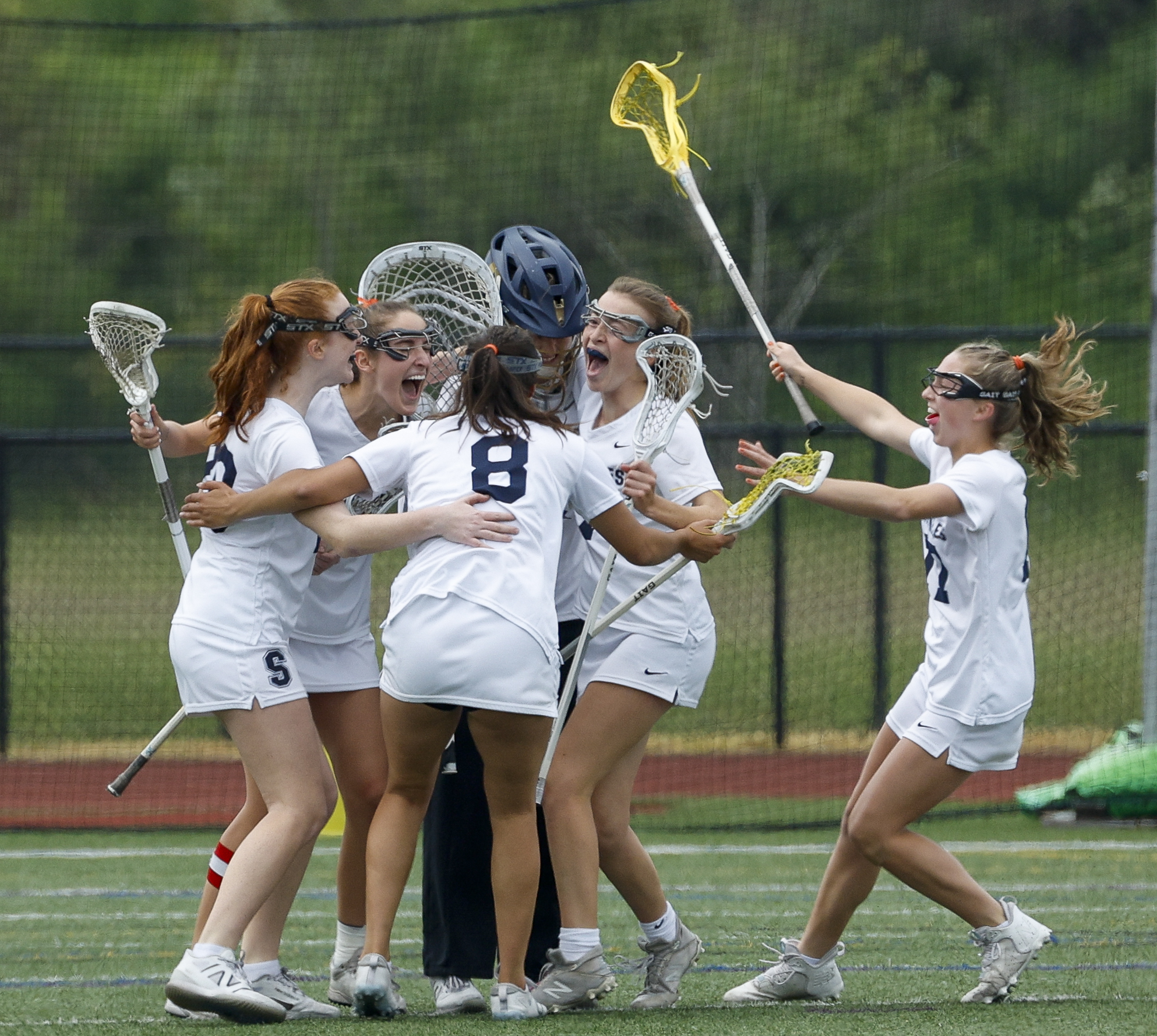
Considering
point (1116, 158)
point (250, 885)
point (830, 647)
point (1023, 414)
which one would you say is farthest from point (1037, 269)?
point (250, 885)

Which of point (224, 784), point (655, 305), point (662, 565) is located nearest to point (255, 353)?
point (655, 305)

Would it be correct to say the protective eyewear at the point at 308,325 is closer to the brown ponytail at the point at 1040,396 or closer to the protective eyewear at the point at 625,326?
the protective eyewear at the point at 625,326

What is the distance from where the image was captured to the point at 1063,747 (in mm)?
10070

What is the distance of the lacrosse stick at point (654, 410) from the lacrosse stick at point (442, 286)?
20.4 inches

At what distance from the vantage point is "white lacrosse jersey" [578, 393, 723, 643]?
169 inches

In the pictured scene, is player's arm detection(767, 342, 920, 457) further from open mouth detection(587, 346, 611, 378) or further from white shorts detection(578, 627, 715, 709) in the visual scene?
white shorts detection(578, 627, 715, 709)

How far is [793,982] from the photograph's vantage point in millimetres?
4191

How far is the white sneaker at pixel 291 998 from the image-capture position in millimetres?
4008

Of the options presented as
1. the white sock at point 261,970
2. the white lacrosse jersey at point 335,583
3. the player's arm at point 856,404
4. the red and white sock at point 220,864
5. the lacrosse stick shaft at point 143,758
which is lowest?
the white sock at point 261,970

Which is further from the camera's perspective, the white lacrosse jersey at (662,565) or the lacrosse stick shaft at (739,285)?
the lacrosse stick shaft at (739,285)

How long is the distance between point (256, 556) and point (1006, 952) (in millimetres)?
2071

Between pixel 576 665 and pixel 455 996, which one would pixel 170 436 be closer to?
pixel 576 665

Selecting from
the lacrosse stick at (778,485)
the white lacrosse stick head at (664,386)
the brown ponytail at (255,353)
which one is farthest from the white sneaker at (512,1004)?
the brown ponytail at (255,353)

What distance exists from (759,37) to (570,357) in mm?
17841
